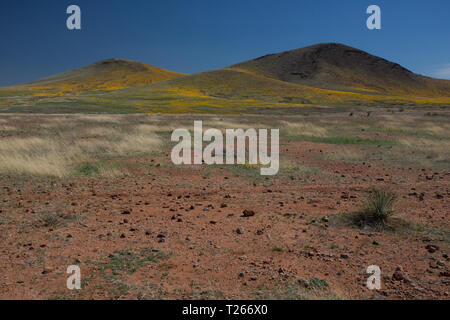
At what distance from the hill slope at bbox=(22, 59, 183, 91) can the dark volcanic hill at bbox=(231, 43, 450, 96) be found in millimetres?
42019

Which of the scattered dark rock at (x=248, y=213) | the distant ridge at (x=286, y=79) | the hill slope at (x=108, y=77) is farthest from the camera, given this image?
the hill slope at (x=108, y=77)

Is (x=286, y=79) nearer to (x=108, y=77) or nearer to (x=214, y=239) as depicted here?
(x=108, y=77)

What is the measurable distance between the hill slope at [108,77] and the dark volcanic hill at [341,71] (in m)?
42.0

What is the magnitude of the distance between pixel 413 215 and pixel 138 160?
8.61 meters

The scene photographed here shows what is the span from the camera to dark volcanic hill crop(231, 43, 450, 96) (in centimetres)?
11912

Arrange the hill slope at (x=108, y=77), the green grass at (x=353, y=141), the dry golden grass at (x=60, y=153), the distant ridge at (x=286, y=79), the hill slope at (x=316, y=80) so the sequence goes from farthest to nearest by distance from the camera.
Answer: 1. the hill slope at (x=108, y=77)
2. the distant ridge at (x=286, y=79)
3. the hill slope at (x=316, y=80)
4. the green grass at (x=353, y=141)
5. the dry golden grass at (x=60, y=153)

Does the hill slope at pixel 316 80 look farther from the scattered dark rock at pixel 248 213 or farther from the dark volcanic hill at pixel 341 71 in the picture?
the scattered dark rock at pixel 248 213

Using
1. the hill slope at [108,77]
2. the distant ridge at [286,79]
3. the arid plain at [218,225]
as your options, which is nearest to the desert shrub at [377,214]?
the arid plain at [218,225]

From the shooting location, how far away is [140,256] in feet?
14.9

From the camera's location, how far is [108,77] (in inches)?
5054

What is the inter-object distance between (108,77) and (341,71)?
97.5 m

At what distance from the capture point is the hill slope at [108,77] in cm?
11199

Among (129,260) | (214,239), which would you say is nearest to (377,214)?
(214,239)
